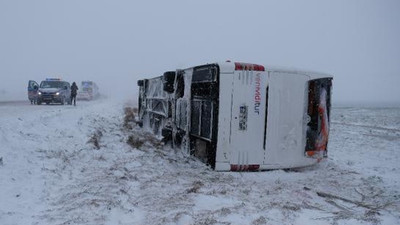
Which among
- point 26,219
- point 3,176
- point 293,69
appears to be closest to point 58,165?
point 3,176

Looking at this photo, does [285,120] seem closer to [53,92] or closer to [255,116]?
[255,116]

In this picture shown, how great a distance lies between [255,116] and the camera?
746 cm

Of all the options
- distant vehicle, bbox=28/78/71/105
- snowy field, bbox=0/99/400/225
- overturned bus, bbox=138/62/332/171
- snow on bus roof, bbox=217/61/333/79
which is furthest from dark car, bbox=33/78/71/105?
snow on bus roof, bbox=217/61/333/79

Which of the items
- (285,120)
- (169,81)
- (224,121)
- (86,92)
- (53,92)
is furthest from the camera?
(86,92)

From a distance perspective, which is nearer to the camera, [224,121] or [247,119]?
[224,121]

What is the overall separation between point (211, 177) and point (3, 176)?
391cm

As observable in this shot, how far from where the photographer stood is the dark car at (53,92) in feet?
87.1

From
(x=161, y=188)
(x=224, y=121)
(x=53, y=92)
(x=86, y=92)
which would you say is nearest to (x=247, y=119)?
(x=224, y=121)

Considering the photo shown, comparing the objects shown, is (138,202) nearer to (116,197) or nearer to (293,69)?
(116,197)

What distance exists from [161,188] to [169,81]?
14.9ft

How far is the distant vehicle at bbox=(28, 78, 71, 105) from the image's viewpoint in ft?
87.1

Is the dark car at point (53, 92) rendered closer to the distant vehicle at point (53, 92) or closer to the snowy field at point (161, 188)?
the distant vehicle at point (53, 92)

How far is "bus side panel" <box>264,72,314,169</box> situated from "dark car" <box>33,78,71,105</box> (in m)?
23.1

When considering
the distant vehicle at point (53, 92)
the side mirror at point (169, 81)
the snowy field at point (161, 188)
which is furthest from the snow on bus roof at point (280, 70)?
the distant vehicle at point (53, 92)
